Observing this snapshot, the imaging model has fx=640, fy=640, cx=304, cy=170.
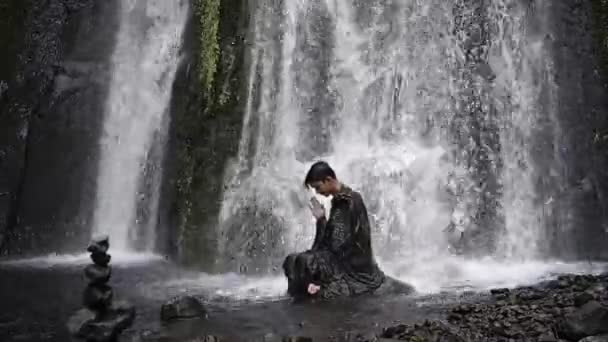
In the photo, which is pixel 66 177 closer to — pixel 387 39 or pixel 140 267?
pixel 140 267

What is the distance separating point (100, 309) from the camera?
5.99 meters

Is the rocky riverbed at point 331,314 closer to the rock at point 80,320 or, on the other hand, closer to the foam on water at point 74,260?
the rock at point 80,320

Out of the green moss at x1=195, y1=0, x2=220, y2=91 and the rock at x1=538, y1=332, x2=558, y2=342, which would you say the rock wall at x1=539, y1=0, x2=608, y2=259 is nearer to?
the rock at x1=538, y1=332, x2=558, y2=342

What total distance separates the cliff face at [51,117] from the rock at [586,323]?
11775mm

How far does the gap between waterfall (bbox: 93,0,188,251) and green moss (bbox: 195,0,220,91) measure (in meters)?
1.30

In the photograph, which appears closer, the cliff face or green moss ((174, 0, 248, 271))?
green moss ((174, 0, 248, 271))

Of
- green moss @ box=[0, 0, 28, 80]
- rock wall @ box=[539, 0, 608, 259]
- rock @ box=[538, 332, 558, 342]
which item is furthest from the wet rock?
green moss @ box=[0, 0, 28, 80]

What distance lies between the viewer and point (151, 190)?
14.7 meters

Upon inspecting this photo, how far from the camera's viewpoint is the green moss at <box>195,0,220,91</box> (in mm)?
13906

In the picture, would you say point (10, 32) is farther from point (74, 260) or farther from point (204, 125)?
point (74, 260)

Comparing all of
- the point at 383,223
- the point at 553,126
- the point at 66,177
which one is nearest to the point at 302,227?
the point at 383,223

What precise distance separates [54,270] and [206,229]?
2.89 m

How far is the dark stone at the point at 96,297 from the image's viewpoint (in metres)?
5.89

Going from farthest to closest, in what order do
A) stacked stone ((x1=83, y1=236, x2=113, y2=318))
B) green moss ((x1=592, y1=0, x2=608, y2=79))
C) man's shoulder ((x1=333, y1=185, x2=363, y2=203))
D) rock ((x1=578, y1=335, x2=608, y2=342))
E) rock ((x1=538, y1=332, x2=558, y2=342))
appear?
green moss ((x1=592, y1=0, x2=608, y2=79)), man's shoulder ((x1=333, y1=185, x2=363, y2=203)), rock ((x1=538, y1=332, x2=558, y2=342)), stacked stone ((x1=83, y1=236, x2=113, y2=318)), rock ((x1=578, y1=335, x2=608, y2=342))
